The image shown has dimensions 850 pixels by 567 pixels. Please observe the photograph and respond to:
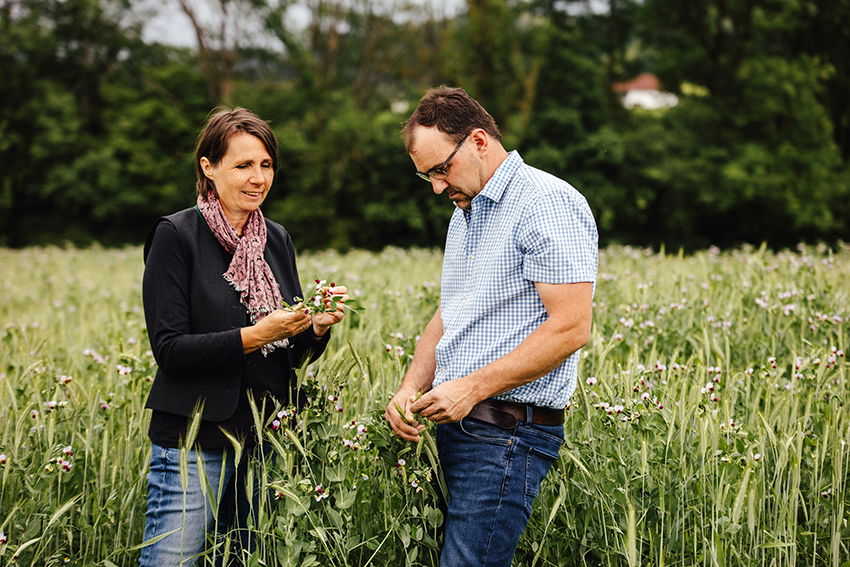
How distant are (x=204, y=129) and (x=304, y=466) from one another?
133 centimetres

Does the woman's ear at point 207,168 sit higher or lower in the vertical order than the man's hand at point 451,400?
higher

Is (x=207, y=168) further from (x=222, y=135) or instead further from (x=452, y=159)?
(x=452, y=159)

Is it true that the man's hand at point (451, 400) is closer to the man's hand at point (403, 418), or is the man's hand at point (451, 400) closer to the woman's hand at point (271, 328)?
the man's hand at point (403, 418)

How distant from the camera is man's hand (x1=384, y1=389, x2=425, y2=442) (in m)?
2.29

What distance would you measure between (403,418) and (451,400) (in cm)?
28

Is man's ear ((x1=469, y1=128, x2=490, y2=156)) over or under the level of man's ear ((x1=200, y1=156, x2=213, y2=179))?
over

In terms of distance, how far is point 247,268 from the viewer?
244 cm

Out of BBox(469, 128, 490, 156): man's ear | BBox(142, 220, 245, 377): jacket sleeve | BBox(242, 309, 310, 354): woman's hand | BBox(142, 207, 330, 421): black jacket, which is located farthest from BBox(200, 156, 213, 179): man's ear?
BBox(469, 128, 490, 156): man's ear

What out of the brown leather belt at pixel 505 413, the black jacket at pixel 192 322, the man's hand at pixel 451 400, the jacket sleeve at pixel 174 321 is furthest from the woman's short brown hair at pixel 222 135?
the brown leather belt at pixel 505 413

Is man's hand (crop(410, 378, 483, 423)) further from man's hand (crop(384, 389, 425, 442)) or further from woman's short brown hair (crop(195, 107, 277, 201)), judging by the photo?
woman's short brown hair (crop(195, 107, 277, 201))

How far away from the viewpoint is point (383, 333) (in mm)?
4699

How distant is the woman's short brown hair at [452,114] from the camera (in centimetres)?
226

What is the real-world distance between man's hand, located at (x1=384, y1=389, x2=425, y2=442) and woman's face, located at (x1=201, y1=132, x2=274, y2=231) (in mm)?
887

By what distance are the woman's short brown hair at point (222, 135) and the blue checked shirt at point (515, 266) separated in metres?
0.84
